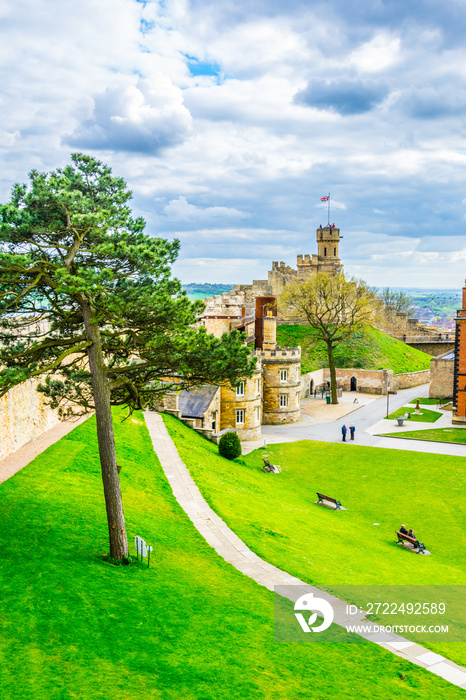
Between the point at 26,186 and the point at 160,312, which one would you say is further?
the point at 160,312

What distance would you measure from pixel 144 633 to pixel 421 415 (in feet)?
127

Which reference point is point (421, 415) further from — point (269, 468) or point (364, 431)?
point (269, 468)

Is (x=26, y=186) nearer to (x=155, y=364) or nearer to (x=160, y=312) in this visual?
(x=160, y=312)

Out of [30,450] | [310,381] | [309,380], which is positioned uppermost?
[30,450]

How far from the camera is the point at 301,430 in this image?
40.4m

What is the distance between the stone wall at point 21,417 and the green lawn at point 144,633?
439 centimetres

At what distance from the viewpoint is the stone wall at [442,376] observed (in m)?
50.8

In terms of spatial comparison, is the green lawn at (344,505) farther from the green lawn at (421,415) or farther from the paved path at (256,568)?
the green lawn at (421,415)

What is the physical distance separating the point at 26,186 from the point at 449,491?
76.9 feet

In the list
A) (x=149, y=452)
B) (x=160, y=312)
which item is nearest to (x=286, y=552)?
(x=160, y=312)

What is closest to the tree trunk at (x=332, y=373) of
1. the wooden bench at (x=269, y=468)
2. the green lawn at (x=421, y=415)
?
the green lawn at (x=421, y=415)

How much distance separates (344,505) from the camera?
24.9 metres

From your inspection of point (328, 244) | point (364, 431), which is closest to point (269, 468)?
point (364, 431)
